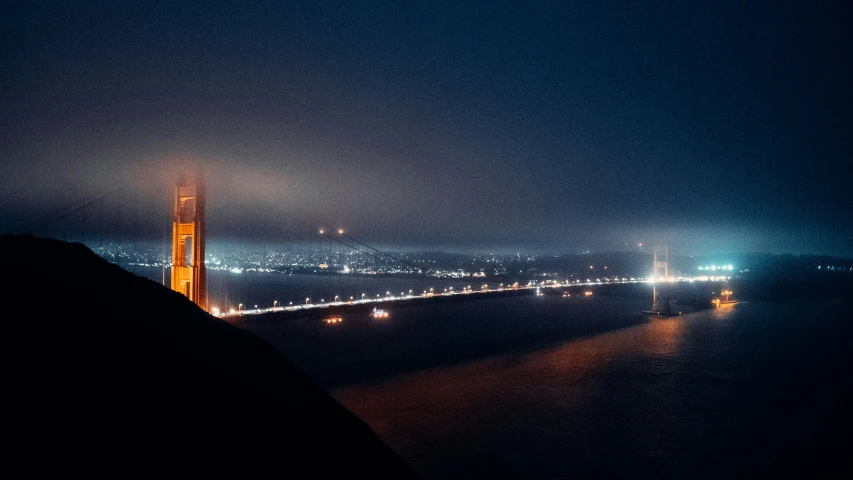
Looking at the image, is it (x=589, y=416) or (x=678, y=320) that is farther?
(x=678, y=320)

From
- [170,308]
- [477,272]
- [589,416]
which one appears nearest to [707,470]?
[589,416]

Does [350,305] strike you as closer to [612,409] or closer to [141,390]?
[612,409]

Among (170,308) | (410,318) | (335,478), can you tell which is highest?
(170,308)

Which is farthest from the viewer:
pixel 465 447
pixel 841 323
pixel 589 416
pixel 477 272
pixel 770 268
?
pixel 770 268

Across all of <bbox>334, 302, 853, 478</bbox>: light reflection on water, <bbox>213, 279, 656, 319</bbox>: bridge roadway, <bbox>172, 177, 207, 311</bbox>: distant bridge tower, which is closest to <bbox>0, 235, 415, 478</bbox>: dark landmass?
<bbox>334, 302, 853, 478</bbox>: light reflection on water

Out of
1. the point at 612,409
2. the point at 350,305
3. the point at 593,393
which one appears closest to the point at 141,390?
the point at 612,409

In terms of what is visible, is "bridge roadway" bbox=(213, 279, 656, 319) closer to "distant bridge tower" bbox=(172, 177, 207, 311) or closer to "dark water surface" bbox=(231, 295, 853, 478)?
"dark water surface" bbox=(231, 295, 853, 478)

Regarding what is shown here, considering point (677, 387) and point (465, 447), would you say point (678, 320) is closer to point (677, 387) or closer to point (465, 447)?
point (677, 387)
